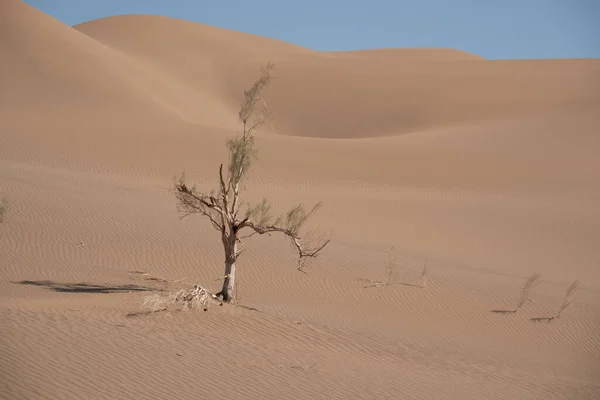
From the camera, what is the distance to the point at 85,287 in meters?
12.2

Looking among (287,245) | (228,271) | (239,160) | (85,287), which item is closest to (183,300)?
(228,271)

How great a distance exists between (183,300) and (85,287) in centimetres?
236

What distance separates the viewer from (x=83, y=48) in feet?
138

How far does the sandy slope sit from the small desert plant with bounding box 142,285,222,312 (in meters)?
0.21

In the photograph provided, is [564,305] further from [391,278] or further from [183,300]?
[183,300]

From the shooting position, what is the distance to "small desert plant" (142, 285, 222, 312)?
1036 centimetres

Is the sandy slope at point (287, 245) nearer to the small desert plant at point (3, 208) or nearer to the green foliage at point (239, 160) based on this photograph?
the small desert plant at point (3, 208)

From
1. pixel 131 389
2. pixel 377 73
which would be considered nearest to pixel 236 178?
pixel 131 389

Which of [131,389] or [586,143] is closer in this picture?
[131,389]

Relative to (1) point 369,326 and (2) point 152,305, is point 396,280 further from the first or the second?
(2) point 152,305

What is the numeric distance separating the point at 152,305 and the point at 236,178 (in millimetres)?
2555

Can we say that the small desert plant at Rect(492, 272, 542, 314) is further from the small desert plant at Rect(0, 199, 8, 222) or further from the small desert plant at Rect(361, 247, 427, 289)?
the small desert plant at Rect(0, 199, 8, 222)

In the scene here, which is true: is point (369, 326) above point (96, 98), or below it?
below

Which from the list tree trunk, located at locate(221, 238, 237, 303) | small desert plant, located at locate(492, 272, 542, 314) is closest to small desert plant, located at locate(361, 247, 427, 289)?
→ small desert plant, located at locate(492, 272, 542, 314)
